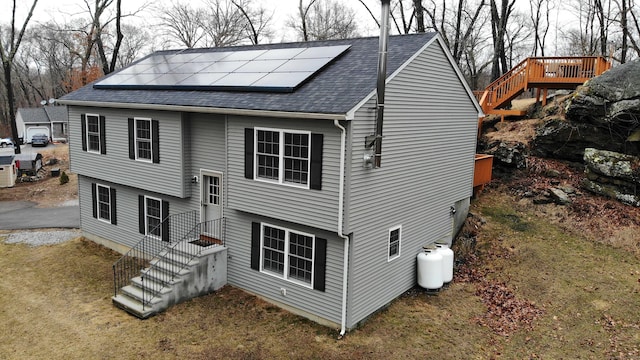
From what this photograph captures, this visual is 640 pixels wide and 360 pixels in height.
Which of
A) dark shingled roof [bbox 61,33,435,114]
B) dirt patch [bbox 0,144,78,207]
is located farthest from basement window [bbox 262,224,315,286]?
dirt patch [bbox 0,144,78,207]

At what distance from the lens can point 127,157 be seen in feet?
50.4

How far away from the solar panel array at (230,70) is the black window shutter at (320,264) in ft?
13.1

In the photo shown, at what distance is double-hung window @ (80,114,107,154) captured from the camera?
16.1 meters

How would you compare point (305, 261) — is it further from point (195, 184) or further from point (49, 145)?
point (49, 145)

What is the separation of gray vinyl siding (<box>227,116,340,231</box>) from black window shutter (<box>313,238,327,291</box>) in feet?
2.15

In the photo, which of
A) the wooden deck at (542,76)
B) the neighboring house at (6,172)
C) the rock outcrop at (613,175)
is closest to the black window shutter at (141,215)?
the rock outcrop at (613,175)

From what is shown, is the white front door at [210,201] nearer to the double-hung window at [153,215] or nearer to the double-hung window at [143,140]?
the double-hung window at [153,215]

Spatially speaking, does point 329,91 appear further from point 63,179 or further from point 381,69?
point 63,179

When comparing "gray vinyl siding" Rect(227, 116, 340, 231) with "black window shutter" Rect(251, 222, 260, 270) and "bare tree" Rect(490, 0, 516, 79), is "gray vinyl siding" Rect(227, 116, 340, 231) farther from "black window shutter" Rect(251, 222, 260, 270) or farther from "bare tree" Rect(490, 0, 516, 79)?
"bare tree" Rect(490, 0, 516, 79)

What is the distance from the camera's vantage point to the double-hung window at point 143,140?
14.6 metres

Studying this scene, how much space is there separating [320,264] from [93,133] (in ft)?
34.5

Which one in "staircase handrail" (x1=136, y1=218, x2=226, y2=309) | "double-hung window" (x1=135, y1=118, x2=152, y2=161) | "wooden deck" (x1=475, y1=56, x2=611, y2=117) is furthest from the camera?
"wooden deck" (x1=475, y1=56, x2=611, y2=117)

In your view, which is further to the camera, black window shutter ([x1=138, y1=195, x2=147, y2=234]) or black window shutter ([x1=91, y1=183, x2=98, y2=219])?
black window shutter ([x1=91, y1=183, x2=98, y2=219])

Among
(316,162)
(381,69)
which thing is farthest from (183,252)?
(381,69)
